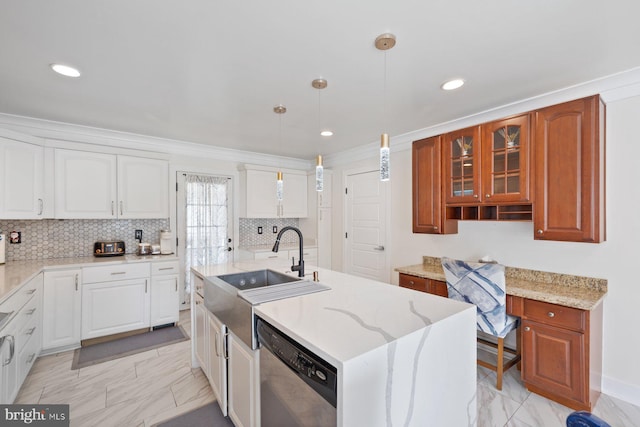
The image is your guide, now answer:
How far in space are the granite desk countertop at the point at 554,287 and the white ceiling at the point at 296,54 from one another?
1587 mm

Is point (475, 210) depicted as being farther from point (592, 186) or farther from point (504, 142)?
point (592, 186)

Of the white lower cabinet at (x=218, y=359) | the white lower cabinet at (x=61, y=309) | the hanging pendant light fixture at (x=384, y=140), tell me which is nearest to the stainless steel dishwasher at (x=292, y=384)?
the white lower cabinet at (x=218, y=359)

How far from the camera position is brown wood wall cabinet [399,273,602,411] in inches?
78.1

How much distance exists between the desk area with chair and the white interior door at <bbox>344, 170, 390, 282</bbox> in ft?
5.98

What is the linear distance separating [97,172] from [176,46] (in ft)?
7.67

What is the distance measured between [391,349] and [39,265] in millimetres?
3565

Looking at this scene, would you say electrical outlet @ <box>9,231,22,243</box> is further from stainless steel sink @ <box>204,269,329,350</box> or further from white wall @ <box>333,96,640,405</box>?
white wall @ <box>333,96,640,405</box>

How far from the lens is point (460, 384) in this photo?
1.37m

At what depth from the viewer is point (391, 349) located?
1042mm

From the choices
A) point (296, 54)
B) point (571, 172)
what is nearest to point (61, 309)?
point (296, 54)

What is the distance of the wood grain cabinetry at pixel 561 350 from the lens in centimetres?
198

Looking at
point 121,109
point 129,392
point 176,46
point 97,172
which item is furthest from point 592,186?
point 97,172

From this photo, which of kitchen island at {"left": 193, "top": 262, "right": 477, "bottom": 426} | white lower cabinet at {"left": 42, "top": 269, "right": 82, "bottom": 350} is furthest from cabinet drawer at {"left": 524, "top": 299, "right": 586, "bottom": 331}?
white lower cabinet at {"left": 42, "top": 269, "right": 82, "bottom": 350}

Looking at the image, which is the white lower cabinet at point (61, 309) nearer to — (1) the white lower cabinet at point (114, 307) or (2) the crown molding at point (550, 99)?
(1) the white lower cabinet at point (114, 307)
